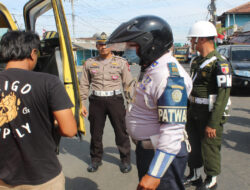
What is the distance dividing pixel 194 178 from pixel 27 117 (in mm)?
2425

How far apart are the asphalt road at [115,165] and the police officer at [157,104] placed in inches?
69.4

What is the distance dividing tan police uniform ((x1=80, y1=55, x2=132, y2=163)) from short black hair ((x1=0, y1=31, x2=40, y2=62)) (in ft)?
6.59

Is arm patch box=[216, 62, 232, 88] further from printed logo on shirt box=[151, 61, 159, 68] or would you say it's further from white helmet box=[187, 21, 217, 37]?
printed logo on shirt box=[151, 61, 159, 68]

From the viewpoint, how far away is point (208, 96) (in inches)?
112

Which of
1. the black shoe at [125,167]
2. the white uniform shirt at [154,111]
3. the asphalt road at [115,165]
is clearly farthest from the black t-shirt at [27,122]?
the black shoe at [125,167]

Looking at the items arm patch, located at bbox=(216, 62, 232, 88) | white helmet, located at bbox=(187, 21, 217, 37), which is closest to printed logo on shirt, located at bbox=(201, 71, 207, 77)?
arm patch, located at bbox=(216, 62, 232, 88)

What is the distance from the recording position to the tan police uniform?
3723mm

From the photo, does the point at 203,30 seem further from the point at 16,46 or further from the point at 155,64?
the point at 16,46

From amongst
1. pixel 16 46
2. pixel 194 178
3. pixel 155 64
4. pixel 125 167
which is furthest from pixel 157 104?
pixel 125 167

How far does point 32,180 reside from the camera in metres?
1.67

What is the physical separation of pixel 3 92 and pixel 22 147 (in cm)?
37

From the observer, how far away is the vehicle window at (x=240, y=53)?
9.67 m

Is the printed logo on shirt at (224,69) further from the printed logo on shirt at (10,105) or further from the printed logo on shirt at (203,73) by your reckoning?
the printed logo on shirt at (10,105)

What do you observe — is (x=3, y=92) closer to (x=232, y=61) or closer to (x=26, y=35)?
(x=26, y=35)
